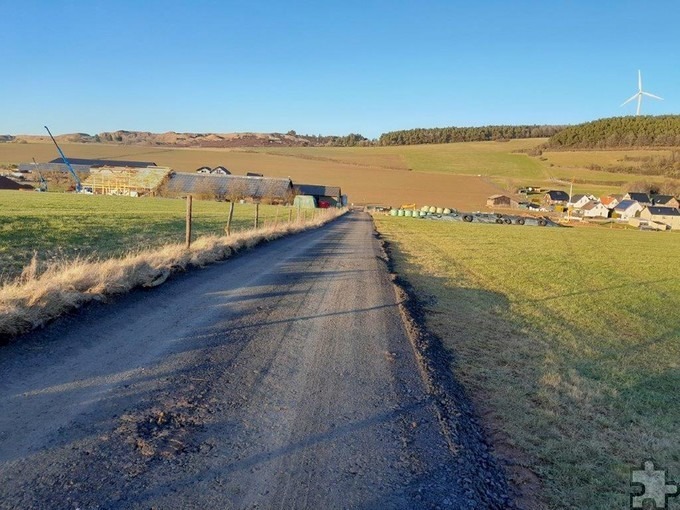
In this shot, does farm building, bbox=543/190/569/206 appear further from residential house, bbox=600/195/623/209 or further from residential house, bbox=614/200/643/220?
residential house, bbox=614/200/643/220

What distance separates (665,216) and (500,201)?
30060 mm

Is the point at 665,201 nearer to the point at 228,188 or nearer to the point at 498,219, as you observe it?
the point at 498,219

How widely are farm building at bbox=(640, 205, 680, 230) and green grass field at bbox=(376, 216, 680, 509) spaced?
9047 cm

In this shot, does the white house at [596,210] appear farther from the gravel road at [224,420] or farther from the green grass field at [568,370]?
the gravel road at [224,420]

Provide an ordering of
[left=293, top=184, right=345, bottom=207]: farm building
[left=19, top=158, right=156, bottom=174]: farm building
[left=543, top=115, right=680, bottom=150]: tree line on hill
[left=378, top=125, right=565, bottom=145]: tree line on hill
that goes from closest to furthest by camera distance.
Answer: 1. [left=293, top=184, right=345, bottom=207]: farm building
2. [left=19, top=158, right=156, bottom=174]: farm building
3. [left=543, top=115, right=680, bottom=150]: tree line on hill
4. [left=378, top=125, right=565, bottom=145]: tree line on hill

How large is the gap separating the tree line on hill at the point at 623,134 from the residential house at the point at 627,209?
187 feet

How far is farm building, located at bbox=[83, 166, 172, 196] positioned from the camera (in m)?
84.2

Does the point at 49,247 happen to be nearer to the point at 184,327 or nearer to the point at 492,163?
the point at 184,327

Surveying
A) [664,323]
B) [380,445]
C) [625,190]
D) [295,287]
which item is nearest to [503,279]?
[664,323]

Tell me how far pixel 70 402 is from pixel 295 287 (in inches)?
253

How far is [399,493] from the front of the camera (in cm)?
332

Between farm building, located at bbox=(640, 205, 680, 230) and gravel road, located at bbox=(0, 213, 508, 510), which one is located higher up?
gravel road, located at bbox=(0, 213, 508, 510)

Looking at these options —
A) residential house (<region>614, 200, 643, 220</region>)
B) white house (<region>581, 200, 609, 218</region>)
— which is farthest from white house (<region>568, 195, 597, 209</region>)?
residential house (<region>614, 200, 643, 220</region>)

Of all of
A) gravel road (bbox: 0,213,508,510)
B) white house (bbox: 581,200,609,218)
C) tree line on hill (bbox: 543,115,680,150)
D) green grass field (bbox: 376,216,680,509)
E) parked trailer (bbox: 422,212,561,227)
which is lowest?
parked trailer (bbox: 422,212,561,227)
